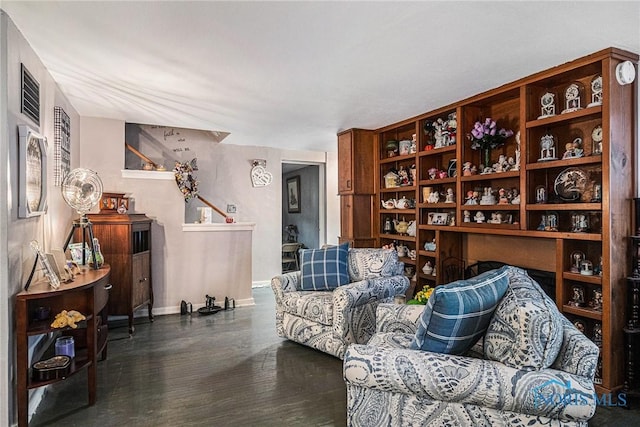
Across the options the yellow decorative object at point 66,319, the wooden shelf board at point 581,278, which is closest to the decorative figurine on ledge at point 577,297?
the wooden shelf board at point 581,278

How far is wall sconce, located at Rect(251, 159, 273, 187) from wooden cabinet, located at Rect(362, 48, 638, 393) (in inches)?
102

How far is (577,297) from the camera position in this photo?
292 cm

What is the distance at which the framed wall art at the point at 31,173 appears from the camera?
7.59 ft

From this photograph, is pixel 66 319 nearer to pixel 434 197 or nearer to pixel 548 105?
pixel 434 197

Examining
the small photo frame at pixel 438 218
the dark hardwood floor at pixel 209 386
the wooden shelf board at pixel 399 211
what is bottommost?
the dark hardwood floor at pixel 209 386

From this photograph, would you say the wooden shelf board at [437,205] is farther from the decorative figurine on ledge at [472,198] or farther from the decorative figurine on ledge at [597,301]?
the decorative figurine on ledge at [597,301]

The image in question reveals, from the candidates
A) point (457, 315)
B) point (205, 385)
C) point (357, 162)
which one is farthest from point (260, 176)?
point (457, 315)

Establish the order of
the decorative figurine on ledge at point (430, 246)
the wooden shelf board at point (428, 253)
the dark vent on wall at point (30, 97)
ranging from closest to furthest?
1. the dark vent on wall at point (30, 97)
2. the wooden shelf board at point (428, 253)
3. the decorative figurine on ledge at point (430, 246)

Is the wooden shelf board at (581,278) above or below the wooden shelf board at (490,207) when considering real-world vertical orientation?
below

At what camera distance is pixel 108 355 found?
3418 millimetres

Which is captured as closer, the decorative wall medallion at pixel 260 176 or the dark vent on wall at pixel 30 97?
the dark vent on wall at pixel 30 97

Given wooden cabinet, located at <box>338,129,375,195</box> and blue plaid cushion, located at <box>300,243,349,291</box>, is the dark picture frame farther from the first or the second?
blue plaid cushion, located at <box>300,243,349,291</box>

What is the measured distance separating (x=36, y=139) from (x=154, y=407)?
193cm

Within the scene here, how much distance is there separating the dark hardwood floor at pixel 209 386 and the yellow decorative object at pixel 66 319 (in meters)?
0.58
